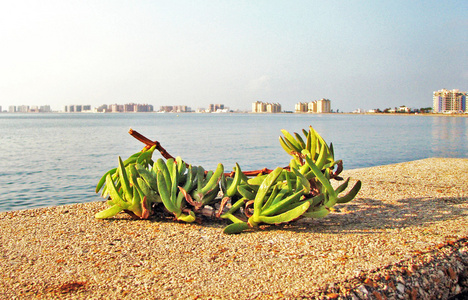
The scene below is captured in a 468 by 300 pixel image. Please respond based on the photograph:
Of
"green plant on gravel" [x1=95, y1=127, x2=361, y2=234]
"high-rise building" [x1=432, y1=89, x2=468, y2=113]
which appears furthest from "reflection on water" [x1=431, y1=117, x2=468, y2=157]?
"high-rise building" [x1=432, y1=89, x2=468, y2=113]

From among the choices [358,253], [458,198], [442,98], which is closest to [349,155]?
[458,198]

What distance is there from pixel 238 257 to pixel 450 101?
18647 cm

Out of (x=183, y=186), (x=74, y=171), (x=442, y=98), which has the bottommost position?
→ (x=74, y=171)

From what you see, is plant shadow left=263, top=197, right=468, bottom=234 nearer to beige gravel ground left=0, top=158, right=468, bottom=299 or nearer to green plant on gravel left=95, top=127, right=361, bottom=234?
beige gravel ground left=0, top=158, right=468, bottom=299

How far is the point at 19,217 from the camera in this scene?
14.0ft

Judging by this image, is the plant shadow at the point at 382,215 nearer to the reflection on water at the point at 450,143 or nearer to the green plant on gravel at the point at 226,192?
the green plant on gravel at the point at 226,192

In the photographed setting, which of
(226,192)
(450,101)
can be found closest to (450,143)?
(226,192)

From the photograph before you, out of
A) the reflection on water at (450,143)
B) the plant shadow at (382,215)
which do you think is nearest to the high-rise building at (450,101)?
the reflection on water at (450,143)

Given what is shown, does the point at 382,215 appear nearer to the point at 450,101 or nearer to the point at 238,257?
the point at 238,257

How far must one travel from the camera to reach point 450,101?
16400 centimetres

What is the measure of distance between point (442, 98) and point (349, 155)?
548ft

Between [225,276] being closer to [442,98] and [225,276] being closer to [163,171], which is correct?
[163,171]

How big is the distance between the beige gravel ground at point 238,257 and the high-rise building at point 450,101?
17922 centimetres

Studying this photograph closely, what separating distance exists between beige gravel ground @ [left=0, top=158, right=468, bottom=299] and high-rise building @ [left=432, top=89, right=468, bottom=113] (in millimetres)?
179216
